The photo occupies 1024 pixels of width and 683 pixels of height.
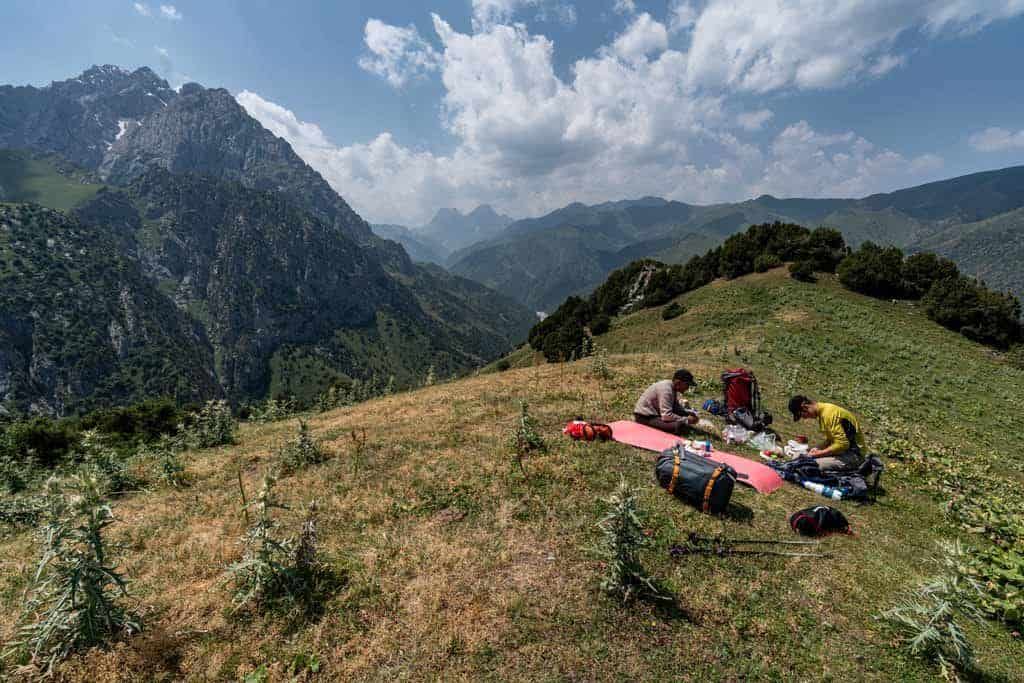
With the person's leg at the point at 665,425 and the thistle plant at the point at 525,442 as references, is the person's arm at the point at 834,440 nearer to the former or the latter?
the person's leg at the point at 665,425

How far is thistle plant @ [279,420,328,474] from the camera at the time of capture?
12.2 m

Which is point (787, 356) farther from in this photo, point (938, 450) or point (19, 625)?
point (19, 625)

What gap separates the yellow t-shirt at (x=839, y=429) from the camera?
440 inches

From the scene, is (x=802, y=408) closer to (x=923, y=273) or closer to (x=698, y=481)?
(x=698, y=481)

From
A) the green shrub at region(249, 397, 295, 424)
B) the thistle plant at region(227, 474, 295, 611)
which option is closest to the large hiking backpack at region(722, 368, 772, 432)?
the thistle plant at region(227, 474, 295, 611)

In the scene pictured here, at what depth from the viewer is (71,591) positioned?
5.54 metres

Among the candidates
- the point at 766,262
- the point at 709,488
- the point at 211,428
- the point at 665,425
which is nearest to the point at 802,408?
the point at 665,425

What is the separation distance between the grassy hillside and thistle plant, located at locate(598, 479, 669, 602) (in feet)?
0.89

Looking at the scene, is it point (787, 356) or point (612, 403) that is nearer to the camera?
point (612, 403)

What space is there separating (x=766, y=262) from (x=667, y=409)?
49.7m

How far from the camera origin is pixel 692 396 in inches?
722

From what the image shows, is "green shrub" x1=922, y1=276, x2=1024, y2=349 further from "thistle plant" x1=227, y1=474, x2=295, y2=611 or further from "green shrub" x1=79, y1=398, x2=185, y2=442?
"green shrub" x1=79, y1=398, x2=185, y2=442

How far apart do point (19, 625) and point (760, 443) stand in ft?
55.5

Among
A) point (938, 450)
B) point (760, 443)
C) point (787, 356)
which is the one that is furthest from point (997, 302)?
point (760, 443)
